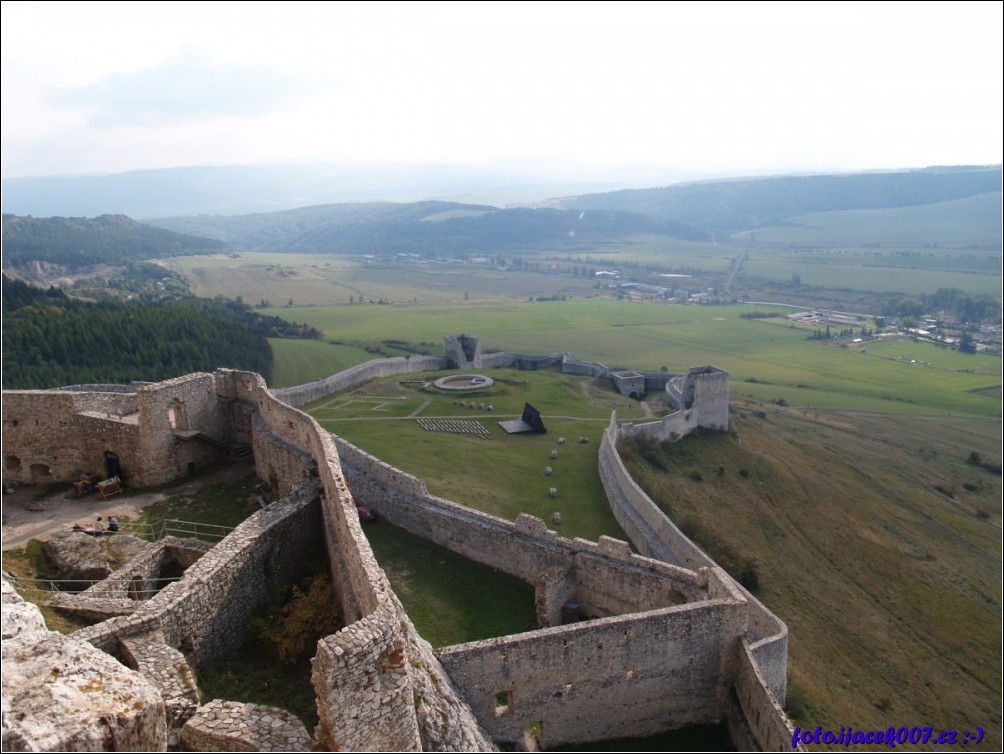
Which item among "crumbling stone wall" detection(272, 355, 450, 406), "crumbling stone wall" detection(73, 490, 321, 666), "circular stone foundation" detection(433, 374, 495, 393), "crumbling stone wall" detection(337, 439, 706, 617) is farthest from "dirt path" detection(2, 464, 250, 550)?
"circular stone foundation" detection(433, 374, 495, 393)

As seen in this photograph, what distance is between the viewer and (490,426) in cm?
4672

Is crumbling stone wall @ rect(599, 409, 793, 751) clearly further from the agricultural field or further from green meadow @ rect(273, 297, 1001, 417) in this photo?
green meadow @ rect(273, 297, 1001, 417)

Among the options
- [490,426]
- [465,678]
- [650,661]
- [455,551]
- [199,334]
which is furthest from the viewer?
[199,334]

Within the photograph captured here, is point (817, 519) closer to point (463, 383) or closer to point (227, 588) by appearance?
point (463, 383)

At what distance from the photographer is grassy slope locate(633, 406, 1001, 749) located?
30.1 m

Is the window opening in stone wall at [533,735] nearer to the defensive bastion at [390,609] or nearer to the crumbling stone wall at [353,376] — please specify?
the defensive bastion at [390,609]

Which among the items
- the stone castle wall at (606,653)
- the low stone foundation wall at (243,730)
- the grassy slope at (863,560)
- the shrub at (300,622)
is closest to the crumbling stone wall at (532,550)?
the stone castle wall at (606,653)

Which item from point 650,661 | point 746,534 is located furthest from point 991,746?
point 650,661

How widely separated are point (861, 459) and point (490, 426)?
38.2m

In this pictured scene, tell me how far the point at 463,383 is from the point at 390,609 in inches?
1805

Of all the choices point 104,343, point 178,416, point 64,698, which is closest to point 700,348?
point 104,343

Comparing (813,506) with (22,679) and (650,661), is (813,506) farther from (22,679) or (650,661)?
(22,679)

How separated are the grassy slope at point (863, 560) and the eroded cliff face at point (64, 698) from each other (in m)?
23.1

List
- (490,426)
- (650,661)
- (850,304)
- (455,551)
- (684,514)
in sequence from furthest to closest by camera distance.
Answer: (850,304) < (490,426) < (684,514) < (455,551) < (650,661)
